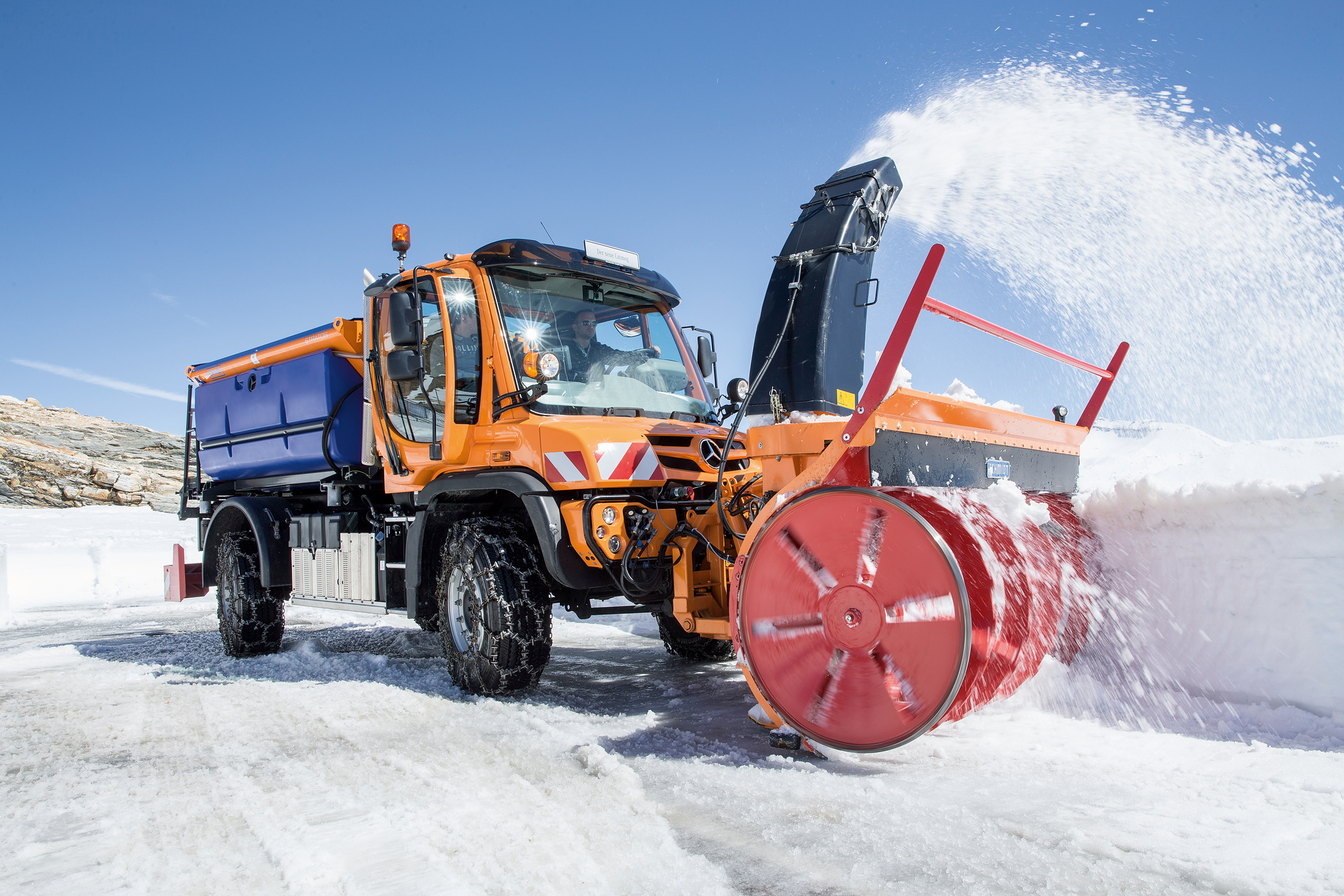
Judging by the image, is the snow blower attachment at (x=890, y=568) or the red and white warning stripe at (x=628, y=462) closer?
the snow blower attachment at (x=890, y=568)

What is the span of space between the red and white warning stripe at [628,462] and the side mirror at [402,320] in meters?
1.32

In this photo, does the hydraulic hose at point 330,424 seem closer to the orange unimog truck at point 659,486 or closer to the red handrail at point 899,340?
the orange unimog truck at point 659,486

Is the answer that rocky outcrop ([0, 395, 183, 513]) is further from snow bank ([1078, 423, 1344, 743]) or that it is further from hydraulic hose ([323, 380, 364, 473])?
snow bank ([1078, 423, 1344, 743])

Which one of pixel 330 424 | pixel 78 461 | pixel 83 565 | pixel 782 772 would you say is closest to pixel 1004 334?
pixel 782 772

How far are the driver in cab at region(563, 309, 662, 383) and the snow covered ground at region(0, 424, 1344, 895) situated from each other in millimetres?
1805

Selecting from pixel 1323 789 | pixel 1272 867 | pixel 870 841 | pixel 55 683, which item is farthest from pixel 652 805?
pixel 55 683

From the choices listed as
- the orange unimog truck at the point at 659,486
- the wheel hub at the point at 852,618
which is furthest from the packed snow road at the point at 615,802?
the wheel hub at the point at 852,618

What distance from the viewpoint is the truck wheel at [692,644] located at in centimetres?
572

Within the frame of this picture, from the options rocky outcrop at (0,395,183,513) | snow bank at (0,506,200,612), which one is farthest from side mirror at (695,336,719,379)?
rocky outcrop at (0,395,183,513)

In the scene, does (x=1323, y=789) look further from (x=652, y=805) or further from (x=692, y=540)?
(x=692, y=540)

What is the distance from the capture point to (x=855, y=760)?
10.2 ft

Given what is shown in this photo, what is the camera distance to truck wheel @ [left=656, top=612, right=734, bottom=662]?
5.72m

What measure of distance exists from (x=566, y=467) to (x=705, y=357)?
64.1 inches

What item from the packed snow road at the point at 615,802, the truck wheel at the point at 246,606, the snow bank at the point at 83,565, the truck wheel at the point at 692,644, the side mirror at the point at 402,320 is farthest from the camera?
the snow bank at the point at 83,565
